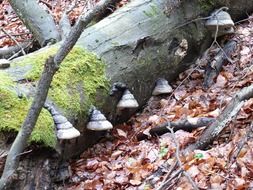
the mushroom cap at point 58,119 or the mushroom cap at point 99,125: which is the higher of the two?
the mushroom cap at point 58,119

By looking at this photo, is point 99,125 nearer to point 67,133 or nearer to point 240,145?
point 67,133

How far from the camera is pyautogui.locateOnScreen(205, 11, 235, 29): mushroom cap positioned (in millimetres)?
5810

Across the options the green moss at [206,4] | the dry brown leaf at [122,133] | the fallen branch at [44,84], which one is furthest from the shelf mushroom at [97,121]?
the green moss at [206,4]

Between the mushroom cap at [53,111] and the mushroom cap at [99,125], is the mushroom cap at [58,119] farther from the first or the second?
the mushroom cap at [99,125]

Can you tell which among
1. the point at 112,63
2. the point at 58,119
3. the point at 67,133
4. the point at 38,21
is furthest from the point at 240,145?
the point at 38,21

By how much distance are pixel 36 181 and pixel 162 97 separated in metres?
2.25

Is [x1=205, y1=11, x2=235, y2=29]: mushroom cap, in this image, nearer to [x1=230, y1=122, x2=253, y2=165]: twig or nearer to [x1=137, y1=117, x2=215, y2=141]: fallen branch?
[x1=137, y1=117, x2=215, y2=141]: fallen branch

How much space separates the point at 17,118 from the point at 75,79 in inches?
37.2

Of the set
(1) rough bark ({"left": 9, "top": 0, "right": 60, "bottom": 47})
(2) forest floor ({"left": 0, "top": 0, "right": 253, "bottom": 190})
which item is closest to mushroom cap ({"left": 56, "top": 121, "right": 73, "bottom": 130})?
(2) forest floor ({"left": 0, "top": 0, "right": 253, "bottom": 190})

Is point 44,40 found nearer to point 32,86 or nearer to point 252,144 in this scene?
point 32,86

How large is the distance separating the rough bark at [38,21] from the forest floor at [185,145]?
179 cm

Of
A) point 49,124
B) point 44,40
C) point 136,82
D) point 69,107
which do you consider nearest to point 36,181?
point 49,124

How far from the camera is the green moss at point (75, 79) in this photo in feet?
15.2

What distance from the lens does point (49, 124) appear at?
4.25 meters
